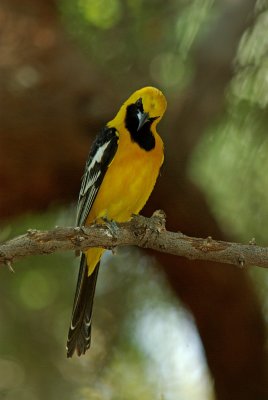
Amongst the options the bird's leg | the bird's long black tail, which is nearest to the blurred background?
the bird's long black tail

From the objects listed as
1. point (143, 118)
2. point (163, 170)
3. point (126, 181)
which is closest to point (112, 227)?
point (126, 181)

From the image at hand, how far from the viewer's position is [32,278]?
13.9 ft

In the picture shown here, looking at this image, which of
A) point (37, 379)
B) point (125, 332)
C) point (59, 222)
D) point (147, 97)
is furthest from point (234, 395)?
point (147, 97)

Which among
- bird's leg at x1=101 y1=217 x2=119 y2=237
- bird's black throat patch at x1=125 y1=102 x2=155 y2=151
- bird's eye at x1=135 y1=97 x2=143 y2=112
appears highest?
bird's eye at x1=135 y1=97 x2=143 y2=112

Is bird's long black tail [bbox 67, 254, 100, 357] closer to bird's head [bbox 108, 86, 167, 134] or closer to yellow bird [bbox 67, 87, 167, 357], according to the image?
yellow bird [bbox 67, 87, 167, 357]

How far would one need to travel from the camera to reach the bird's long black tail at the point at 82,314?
3.43 metres

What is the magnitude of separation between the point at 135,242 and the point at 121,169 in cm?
63

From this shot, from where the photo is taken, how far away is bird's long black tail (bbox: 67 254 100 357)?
3.43 m

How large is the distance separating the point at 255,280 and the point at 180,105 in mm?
→ 918

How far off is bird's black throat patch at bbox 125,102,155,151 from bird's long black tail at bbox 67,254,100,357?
57 cm

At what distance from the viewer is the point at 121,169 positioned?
3.38 meters

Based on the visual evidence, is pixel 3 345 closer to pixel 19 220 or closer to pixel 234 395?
pixel 19 220

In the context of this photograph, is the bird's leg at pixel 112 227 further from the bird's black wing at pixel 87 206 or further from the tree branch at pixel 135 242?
the bird's black wing at pixel 87 206

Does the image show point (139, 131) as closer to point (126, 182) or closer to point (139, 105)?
point (139, 105)
